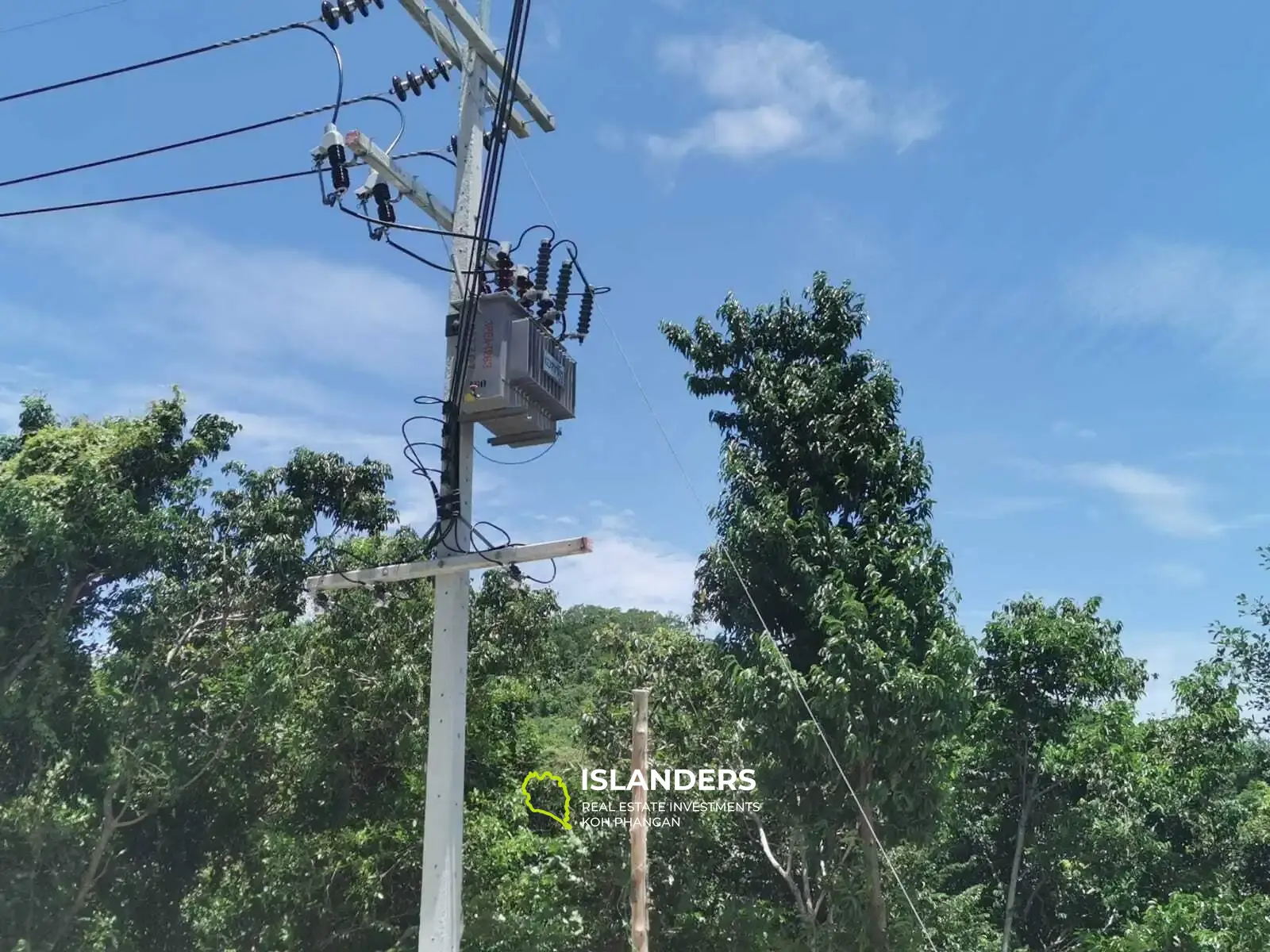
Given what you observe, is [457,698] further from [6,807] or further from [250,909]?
[250,909]

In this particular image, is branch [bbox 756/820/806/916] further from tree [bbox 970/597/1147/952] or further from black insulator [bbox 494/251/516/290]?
black insulator [bbox 494/251/516/290]

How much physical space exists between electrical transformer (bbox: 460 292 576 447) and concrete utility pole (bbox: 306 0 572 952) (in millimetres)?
153

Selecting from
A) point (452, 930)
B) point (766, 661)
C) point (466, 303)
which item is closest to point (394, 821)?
point (766, 661)

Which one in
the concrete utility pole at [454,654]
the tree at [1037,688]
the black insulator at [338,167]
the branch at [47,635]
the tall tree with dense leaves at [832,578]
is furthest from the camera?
the tree at [1037,688]

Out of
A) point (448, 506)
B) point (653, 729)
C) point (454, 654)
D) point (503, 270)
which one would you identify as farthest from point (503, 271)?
point (653, 729)

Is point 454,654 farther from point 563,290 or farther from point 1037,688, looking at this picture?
point 1037,688

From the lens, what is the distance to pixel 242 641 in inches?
474

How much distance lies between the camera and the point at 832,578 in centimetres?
864

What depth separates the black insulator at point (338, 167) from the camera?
19.7 feet

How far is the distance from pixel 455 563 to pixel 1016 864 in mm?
10382

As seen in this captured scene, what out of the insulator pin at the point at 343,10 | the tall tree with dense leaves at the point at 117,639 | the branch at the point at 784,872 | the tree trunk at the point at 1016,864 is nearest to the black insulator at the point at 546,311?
the insulator pin at the point at 343,10

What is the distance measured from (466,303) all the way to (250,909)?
10.1m

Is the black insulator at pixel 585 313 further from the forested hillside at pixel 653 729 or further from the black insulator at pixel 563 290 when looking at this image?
the forested hillside at pixel 653 729

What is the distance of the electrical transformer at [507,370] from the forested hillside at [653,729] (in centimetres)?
309
